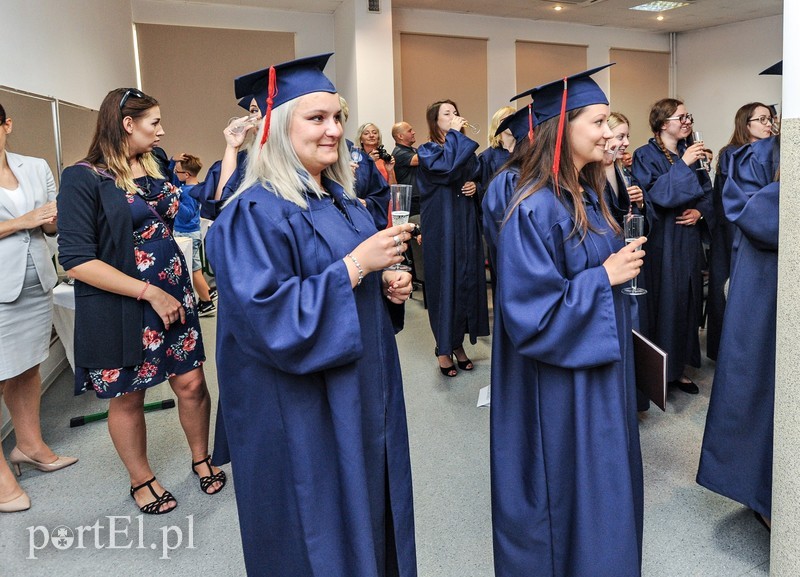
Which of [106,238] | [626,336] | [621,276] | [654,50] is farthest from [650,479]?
[654,50]

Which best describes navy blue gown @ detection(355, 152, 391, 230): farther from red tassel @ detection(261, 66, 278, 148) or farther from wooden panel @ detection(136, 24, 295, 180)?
wooden panel @ detection(136, 24, 295, 180)

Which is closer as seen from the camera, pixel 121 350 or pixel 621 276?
pixel 621 276

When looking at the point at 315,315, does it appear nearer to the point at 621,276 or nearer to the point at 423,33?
the point at 621,276

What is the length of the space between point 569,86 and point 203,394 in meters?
1.91

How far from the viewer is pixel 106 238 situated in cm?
225

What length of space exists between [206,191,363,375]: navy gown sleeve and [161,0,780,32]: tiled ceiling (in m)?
→ 6.93

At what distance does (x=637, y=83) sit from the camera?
9805mm

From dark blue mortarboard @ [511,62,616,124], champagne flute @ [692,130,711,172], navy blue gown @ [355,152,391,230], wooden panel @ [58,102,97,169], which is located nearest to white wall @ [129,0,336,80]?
wooden panel @ [58,102,97,169]

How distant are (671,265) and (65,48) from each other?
441cm

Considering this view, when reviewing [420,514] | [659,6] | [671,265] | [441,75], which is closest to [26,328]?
[420,514]

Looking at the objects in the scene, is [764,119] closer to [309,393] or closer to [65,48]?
[309,393]

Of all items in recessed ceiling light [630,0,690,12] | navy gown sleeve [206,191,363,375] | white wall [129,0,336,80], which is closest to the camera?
navy gown sleeve [206,191,363,375]

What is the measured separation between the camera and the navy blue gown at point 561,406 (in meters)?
1.46

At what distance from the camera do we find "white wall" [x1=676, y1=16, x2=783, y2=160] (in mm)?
8906
